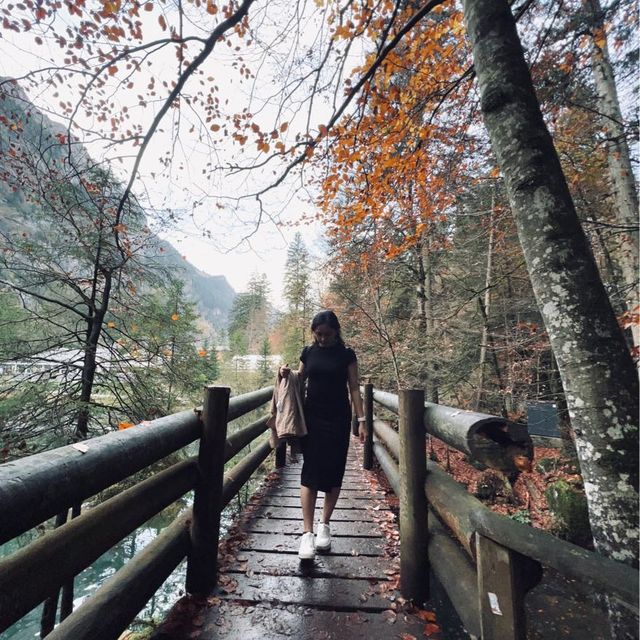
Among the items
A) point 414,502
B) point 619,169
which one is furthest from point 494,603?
point 619,169

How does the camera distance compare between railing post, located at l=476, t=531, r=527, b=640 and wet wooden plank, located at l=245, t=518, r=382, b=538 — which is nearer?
railing post, located at l=476, t=531, r=527, b=640

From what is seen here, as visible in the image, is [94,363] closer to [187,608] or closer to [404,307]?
[187,608]

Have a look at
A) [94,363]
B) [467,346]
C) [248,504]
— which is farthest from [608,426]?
[467,346]

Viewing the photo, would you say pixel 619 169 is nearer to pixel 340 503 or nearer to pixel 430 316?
pixel 430 316

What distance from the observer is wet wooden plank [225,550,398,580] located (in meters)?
2.51

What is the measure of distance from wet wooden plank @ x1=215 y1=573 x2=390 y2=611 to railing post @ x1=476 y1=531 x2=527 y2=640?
119 cm

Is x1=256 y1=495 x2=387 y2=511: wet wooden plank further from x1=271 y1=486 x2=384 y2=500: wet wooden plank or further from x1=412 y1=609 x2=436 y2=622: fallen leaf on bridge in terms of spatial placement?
x1=412 y1=609 x2=436 y2=622: fallen leaf on bridge

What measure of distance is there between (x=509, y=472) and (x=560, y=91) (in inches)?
183

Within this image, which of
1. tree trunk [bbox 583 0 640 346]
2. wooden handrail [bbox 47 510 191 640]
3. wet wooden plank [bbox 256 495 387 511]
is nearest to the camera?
wooden handrail [bbox 47 510 191 640]

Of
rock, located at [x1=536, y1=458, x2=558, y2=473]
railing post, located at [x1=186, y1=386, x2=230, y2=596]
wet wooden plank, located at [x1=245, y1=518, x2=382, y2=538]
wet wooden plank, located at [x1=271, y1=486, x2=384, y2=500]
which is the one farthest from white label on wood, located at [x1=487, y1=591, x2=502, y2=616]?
rock, located at [x1=536, y1=458, x2=558, y2=473]

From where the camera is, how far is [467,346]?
32.8ft

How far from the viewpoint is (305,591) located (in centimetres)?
231

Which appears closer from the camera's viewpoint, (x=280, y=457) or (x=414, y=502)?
(x=414, y=502)

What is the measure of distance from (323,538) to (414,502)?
105 cm
